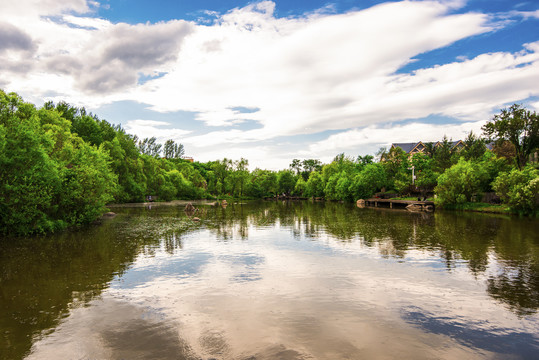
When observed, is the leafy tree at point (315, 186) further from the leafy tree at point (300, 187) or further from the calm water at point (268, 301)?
the calm water at point (268, 301)

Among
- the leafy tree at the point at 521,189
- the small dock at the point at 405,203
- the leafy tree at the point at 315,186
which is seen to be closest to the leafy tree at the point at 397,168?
the small dock at the point at 405,203

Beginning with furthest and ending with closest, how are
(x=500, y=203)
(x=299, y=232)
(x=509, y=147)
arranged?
Result: (x=509, y=147) → (x=500, y=203) → (x=299, y=232)

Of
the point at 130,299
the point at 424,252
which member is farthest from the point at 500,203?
the point at 130,299

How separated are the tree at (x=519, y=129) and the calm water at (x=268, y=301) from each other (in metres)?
42.8

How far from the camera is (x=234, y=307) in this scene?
12.9 m

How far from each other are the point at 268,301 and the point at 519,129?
65.1 m

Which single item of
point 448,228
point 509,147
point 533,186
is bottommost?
point 448,228

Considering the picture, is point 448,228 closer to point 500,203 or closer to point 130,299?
point 500,203

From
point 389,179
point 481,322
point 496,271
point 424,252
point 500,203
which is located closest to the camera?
point 481,322

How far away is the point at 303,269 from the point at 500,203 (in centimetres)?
5541

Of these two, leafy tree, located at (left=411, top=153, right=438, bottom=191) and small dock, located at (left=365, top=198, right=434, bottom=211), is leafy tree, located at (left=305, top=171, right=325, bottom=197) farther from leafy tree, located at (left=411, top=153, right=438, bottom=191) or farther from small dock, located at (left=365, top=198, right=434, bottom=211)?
leafy tree, located at (left=411, top=153, right=438, bottom=191)

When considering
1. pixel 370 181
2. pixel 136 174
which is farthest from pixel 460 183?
pixel 136 174

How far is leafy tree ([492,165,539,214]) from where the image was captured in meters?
46.4

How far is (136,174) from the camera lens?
88375 millimetres
